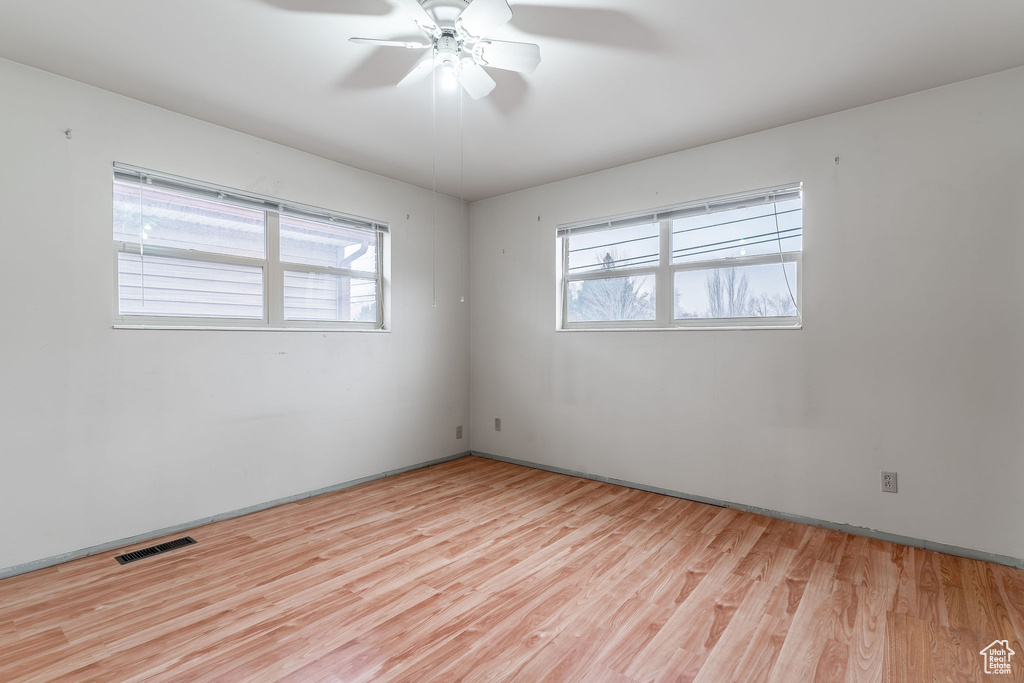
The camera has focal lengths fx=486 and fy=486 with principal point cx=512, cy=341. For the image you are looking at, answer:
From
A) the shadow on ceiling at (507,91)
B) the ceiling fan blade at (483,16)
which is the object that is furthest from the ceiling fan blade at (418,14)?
the shadow on ceiling at (507,91)

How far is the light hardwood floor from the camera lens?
5.83 ft

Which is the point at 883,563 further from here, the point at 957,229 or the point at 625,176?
the point at 625,176

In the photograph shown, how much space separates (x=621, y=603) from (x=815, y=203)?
8.82 ft

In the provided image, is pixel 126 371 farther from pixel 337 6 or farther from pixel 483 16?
pixel 483 16

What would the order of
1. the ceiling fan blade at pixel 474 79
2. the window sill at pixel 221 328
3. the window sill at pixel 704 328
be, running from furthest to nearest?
1. the window sill at pixel 704 328
2. the window sill at pixel 221 328
3. the ceiling fan blade at pixel 474 79

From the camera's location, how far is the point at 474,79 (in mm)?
2377

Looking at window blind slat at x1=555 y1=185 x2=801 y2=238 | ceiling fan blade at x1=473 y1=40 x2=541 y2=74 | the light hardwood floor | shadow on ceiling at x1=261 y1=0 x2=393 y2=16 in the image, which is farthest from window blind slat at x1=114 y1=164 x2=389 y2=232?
the light hardwood floor

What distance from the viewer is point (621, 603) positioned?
2.21 metres

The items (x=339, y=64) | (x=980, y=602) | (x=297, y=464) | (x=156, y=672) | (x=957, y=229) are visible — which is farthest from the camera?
(x=297, y=464)

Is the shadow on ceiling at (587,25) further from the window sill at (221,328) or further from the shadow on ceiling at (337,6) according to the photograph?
the window sill at (221,328)

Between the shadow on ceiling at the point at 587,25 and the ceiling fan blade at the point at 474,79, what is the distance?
0.83 ft

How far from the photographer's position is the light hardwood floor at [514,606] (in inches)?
69.9

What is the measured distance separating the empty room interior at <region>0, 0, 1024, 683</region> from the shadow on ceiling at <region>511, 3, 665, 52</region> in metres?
0.02

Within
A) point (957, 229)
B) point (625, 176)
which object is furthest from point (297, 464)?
point (957, 229)
